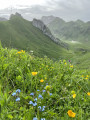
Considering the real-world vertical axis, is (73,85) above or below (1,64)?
below

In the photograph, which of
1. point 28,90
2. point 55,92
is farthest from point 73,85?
point 28,90

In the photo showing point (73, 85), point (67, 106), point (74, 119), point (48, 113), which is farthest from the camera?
point (73, 85)

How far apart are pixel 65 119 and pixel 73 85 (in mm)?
1436

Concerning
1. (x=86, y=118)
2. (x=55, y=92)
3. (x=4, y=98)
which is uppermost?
(x=4, y=98)

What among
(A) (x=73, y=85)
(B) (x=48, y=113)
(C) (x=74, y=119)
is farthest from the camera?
(A) (x=73, y=85)


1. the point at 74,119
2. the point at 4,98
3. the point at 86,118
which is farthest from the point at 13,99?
the point at 86,118

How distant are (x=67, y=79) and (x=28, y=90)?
3.97 ft

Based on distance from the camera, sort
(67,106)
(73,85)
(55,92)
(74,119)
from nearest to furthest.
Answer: (74,119)
(67,106)
(55,92)
(73,85)

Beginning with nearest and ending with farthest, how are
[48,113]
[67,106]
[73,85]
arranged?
1. [48,113]
2. [67,106]
3. [73,85]

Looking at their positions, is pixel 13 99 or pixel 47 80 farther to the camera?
pixel 47 80

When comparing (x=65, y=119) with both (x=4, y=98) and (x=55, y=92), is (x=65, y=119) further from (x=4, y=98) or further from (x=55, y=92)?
(x=4, y=98)

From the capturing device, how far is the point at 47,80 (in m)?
3.91

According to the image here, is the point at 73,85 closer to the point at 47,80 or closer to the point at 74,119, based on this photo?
the point at 47,80

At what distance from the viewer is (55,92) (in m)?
3.21
